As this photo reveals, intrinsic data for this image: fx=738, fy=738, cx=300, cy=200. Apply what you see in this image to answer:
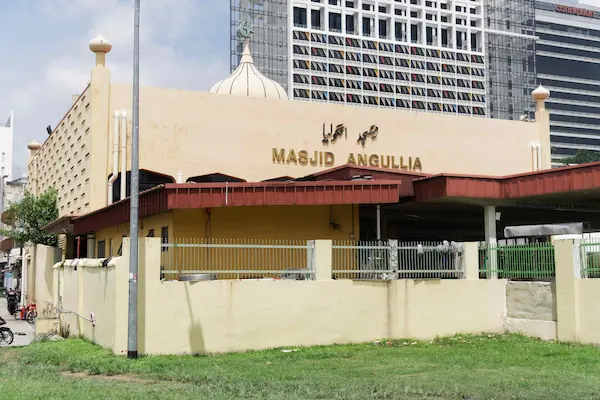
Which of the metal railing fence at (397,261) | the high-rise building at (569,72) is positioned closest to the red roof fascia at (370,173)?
the metal railing fence at (397,261)

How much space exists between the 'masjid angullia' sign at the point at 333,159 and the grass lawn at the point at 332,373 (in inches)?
455

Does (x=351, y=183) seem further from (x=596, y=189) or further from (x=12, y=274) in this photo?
(x=12, y=274)

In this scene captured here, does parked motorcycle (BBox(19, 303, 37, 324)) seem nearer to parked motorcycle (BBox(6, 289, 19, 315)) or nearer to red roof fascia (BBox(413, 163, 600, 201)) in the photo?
parked motorcycle (BBox(6, 289, 19, 315))

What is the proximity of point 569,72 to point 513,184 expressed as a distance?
139794mm

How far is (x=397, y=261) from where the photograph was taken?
1748 cm

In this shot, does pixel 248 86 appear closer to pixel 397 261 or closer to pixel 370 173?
pixel 370 173

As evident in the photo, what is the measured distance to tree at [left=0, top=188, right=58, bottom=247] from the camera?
100ft

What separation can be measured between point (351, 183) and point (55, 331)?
9829 mm

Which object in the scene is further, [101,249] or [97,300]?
[101,249]

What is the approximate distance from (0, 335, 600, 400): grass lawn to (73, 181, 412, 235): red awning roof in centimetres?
373

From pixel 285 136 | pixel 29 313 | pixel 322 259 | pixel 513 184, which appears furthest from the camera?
pixel 29 313

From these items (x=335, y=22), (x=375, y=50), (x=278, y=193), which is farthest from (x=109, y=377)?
(x=335, y=22)

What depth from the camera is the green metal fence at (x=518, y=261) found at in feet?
55.1

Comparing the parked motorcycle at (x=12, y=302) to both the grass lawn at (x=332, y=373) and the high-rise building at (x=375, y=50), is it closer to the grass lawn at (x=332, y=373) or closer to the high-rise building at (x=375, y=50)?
the grass lawn at (x=332, y=373)
